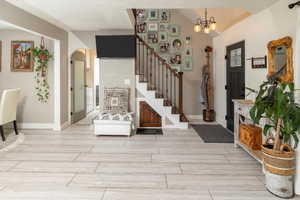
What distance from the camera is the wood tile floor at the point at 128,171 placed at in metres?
2.40

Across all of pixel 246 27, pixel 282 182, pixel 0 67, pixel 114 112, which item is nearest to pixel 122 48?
pixel 114 112

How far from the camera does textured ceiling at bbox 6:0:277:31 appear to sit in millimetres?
3404

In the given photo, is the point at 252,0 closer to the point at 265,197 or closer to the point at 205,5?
the point at 205,5

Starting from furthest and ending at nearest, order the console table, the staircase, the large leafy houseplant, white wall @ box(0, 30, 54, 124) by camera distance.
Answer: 1. the staircase
2. white wall @ box(0, 30, 54, 124)
3. the console table
4. the large leafy houseplant

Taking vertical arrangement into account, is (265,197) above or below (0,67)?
below

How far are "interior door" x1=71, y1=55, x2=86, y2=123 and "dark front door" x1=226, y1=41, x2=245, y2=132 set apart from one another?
170 inches

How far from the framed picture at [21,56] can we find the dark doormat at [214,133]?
4683mm

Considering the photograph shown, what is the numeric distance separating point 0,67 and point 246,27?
604 cm

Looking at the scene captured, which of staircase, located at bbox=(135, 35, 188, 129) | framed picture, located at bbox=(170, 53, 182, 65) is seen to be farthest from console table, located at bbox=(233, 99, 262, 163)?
framed picture, located at bbox=(170, 53, 182, 65)

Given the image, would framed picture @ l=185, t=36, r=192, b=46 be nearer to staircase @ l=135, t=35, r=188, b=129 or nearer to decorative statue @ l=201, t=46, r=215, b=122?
decorative statue @ l=201, t=46, r=215, b=122

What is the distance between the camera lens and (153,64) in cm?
677

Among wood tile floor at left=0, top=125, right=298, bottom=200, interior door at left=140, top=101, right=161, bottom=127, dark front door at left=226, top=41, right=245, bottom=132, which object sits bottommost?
wood tile floor at left=0, top=125, right=298, bottom=200

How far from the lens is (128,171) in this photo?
2.99 meters

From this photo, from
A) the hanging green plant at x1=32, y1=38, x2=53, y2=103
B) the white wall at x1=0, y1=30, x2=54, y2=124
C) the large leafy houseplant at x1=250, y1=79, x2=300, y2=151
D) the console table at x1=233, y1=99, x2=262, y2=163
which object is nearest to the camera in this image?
the large leafy houseplant at x1=250, y1=79, x2=300, y2=151
